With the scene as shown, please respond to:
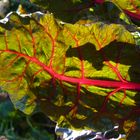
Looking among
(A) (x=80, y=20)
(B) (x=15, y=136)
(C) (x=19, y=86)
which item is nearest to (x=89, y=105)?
(C) (x=19, y=86)

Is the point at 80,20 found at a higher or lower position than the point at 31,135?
higher

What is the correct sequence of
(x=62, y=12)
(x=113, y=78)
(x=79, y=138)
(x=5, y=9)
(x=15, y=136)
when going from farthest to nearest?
(x=5, y=9) < (x=15, y=136) < (x=79, y=138) < (x=62, y=12) < (x=113, y=78)

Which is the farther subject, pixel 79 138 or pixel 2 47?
pixel 79 138

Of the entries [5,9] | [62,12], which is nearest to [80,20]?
[62,12]

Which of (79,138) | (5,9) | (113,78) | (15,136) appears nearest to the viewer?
(113,78)

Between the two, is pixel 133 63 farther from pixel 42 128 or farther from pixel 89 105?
pixel 42 128

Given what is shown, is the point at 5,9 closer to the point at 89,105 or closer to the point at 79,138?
the point at 79,138

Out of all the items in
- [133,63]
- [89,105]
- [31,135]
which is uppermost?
[133,63]
